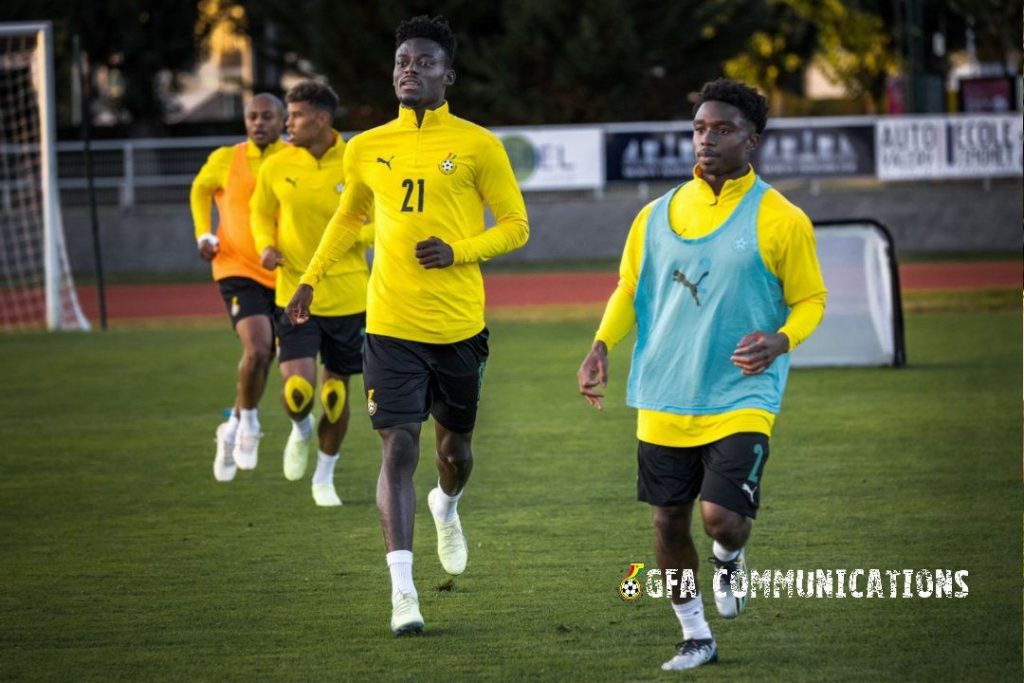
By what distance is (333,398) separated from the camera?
9.88 meters

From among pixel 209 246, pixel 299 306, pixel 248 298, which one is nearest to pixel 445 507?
pixel 299 306

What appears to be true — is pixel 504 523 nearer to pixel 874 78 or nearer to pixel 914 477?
pixel 914 477

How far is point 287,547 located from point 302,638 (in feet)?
6.21

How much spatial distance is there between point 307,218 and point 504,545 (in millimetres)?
2412

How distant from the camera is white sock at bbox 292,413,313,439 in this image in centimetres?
1020

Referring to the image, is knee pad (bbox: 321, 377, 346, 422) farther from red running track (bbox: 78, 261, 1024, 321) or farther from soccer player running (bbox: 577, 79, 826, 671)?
red running track (bbox: 78, 261, 1024, 321)

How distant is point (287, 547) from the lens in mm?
8719

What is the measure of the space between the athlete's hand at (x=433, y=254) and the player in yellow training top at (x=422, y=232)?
10 cm

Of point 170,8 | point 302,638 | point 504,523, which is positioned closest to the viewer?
point 302,638

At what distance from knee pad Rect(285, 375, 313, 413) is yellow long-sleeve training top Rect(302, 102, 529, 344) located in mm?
2510

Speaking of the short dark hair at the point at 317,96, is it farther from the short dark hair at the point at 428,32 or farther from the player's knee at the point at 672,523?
the player's knee at the point at 672,523

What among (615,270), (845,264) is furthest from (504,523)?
(615,270)

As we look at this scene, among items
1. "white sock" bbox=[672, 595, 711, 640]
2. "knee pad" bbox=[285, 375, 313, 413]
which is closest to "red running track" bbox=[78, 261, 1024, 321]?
"knee pad" bbox=[285, 375, 313, 413]

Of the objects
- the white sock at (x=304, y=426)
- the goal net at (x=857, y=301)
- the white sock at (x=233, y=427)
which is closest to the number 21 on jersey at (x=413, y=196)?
the white sock at (x=304, y=426)
